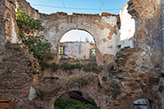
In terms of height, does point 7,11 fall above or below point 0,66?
above

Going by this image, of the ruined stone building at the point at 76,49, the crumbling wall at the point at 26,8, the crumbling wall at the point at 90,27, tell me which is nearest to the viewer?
the crumbling wall at the point at 26,8

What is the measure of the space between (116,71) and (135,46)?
4.33 ft

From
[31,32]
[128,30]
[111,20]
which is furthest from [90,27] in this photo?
[31,32]

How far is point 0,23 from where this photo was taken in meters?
4.20

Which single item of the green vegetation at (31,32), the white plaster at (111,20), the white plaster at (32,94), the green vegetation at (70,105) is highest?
the white plaster at (111,20)

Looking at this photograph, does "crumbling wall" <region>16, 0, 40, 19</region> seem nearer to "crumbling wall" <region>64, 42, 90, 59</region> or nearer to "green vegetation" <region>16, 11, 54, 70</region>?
"green vegetation" <region>16, 11, 54, 70</region>

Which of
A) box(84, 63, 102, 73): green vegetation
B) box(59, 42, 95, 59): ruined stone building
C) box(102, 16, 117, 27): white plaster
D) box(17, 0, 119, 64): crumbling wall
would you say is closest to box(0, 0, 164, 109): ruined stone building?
box(17, 0, 119, 64): crumbling wall

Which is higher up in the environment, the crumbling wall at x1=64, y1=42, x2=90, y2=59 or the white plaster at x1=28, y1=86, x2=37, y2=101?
the crumbling wall at x1=64, y1=42, x2=90, y2=59

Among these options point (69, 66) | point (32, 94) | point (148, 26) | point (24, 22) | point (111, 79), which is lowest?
point (32, 94)

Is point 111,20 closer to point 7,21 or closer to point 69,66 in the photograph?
point 69,66

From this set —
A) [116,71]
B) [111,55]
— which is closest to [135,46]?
[116,71]

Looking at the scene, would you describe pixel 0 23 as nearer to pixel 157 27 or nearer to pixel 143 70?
pixel 143 70

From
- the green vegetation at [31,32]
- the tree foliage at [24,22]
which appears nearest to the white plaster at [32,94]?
the green vegetation at [31,32]

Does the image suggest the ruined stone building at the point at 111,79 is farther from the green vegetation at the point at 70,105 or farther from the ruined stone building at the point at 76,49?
the ruined stone building at the point at 76,49
